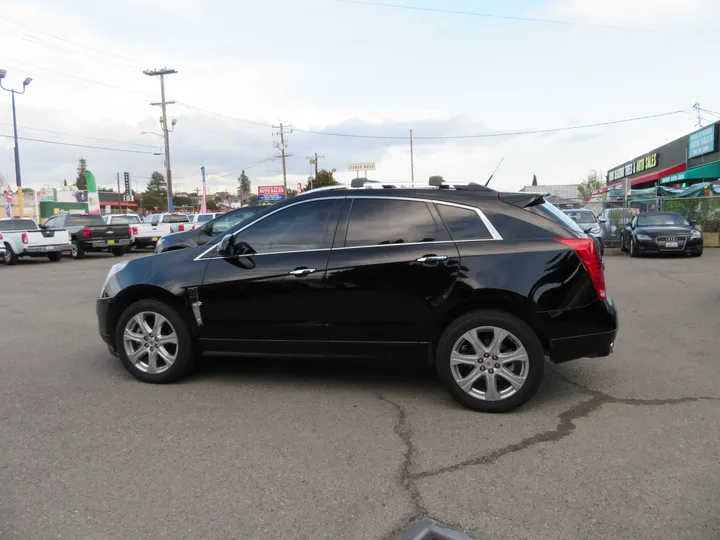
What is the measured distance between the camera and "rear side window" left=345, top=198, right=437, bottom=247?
15.5ft

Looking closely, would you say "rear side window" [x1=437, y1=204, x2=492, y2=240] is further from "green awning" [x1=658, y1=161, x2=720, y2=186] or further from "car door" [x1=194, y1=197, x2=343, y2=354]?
"green awning" [x1=658, y1=161, x2=720, y2=186]

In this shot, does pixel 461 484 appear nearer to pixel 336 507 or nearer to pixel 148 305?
pixel 336 507

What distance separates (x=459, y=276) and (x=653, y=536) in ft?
7.17

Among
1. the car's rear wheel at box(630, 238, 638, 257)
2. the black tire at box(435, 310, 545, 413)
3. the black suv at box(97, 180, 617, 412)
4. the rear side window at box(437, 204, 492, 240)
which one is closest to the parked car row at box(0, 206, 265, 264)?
the black suv at box(97, 180, 617, 412)

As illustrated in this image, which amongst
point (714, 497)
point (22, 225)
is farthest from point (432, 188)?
point (22, 225)

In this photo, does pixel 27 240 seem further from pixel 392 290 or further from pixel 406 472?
pixel 406 472

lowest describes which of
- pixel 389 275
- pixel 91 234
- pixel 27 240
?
pixel 389 275

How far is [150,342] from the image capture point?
525 centimetres

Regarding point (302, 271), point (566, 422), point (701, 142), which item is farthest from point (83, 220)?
point (701, 142)

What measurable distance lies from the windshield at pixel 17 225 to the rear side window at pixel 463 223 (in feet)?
61.6

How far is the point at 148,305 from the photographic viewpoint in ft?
17.1

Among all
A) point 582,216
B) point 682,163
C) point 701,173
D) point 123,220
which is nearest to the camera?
point 582,216

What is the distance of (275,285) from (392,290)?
98 centimetres

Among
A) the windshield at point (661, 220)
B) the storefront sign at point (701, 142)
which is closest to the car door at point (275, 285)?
the windshield at point (661, 220)
